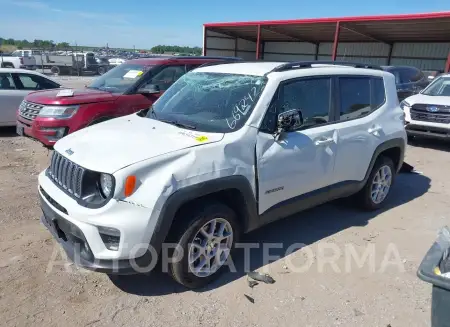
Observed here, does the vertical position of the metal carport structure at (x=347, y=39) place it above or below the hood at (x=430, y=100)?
above

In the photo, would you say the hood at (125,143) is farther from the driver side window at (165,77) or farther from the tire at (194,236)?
the driver side window at (165,77)

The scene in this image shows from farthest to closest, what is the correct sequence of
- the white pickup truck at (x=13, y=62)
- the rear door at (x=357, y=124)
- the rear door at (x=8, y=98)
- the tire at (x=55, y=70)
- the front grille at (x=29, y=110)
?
the tire at (x=55, y=70), the white pickup truck at (x=13, y=62), the rear door at (x=8, y=98), the front grille at (x=29, y=110), the rear door at (x=357, y=124)

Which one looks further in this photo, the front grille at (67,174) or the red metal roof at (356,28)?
the red metal roof at (356,28)

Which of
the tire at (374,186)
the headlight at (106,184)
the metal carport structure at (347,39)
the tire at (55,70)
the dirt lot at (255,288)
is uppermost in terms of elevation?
the metal carport structure at (347,39)

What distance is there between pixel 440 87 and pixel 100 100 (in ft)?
26.5

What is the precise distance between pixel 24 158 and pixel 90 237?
500 cm

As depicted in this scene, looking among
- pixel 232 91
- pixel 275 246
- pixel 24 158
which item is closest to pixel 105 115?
pixel 24 158

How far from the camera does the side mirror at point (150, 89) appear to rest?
6.32 meters

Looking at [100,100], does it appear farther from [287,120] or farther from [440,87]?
[440,87]

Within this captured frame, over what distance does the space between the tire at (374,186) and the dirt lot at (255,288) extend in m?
0.29

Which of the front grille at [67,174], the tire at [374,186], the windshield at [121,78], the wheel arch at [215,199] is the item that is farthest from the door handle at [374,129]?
the windshield at [121,78]

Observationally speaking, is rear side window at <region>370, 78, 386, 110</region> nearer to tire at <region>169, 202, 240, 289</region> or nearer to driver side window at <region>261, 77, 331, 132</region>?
driver side window at <region>261, 77, 331, 132</region>

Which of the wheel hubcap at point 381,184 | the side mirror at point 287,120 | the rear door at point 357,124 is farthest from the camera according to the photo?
the wheel hubcap at point 381,184

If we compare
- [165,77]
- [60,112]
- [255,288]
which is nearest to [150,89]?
[165,77]
